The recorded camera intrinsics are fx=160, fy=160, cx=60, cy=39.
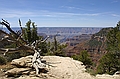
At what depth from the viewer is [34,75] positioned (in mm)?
12164

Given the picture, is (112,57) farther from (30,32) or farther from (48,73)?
(48,73)

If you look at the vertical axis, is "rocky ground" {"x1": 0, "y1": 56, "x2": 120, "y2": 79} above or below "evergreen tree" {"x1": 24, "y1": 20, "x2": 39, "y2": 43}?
below

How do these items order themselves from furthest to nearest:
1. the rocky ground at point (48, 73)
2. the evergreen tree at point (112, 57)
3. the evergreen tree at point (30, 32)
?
the evergreen tree at point (30, 32) → the evergreen tree at point (112, 57) → the rocky ground at point (48, 73)

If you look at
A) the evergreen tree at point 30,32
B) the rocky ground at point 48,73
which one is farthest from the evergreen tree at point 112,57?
A: the rocky ground at point 48,73

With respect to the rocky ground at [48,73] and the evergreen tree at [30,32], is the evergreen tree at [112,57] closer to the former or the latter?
the evergreen tree at [30,32]

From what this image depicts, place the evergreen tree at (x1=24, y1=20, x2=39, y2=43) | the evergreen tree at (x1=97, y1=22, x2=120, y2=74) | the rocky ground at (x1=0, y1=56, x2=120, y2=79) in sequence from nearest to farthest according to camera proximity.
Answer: the rocky ground at (x1=0, y1=56, x2=120, y2=79) → the evergreen tree at (x1=97, y1=22, x2=120, y2=74) → the evergreen tree at (x1=24, y1=20, x2=39, y2=43)

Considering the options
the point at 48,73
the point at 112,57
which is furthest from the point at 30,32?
the point at 48,73

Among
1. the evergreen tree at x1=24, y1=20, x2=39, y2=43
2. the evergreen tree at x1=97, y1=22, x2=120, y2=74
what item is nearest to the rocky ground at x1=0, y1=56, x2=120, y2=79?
the evergreen tree at x1=97, y1=22, x2=120, y2=74

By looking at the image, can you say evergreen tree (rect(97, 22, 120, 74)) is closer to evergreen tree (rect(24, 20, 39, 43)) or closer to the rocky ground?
evergreen tree (rect(24, 20, 39, 43))

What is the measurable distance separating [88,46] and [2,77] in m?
149

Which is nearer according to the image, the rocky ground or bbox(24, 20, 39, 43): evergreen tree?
the rocky ground

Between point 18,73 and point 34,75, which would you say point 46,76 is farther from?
point 18,73

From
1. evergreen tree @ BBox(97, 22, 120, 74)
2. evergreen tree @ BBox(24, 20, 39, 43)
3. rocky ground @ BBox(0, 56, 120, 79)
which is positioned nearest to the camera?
rocky ground @ BBox(0, 56, 120, 79)

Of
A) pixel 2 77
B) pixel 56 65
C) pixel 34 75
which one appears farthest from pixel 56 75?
pixel 2 77
